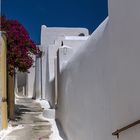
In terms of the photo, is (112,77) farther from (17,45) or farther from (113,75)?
(17,45)

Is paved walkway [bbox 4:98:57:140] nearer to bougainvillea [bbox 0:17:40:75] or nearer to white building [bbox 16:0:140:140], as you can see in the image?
bougainvillea [bbox 0:17:40:75]

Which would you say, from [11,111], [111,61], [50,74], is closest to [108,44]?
[111,61]

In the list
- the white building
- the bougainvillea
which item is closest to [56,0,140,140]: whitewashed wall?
the white building

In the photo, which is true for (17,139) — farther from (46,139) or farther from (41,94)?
(41,94)

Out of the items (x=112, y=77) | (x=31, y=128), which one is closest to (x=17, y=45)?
(x=31, y=128)

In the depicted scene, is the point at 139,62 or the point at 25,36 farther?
the point at 25,36

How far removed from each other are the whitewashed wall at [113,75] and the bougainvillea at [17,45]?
547 cm

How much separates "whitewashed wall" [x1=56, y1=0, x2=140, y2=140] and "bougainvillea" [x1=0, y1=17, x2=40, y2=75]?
5.47 metres

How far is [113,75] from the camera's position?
12.9 feet

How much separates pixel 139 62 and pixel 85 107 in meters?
3.05

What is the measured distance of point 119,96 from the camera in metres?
3.70

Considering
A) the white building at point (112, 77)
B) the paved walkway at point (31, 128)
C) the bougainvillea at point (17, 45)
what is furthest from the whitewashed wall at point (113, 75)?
the bougainvillea at point (17, 45)

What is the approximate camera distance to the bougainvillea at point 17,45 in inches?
433

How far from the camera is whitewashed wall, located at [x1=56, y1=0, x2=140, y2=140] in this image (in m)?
3.20
